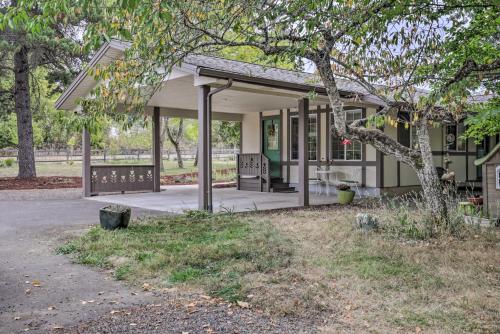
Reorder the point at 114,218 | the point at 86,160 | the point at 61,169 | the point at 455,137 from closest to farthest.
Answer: the point at 114,218 < the point at 86,160 < the point at 455,137 < the point at 61,169

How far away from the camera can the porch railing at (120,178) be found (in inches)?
483

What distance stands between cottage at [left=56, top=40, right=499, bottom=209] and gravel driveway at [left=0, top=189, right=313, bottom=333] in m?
4.08

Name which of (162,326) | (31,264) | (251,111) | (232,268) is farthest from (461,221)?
(251,111)

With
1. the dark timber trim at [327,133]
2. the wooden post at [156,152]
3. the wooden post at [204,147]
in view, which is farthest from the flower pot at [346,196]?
the wooden post at [156,152]

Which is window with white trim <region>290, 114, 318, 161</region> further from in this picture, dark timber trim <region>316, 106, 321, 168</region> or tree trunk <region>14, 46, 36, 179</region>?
tree trunk <region>14, 46, 36, 179</region>

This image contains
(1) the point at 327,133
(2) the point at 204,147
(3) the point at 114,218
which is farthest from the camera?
(1) the point at 327,133

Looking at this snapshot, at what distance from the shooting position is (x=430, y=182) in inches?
239

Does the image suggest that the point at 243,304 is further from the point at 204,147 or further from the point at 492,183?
→ the point at 492,183

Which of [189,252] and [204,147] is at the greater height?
[204,147]

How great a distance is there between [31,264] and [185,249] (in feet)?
5.73

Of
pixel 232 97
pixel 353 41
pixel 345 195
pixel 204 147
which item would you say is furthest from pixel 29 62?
pixel 353 41

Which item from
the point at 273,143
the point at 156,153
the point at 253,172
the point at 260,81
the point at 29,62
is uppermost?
the point at 29,62

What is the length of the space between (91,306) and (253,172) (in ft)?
33.9

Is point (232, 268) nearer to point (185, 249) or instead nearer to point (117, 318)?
point (185, 249)
